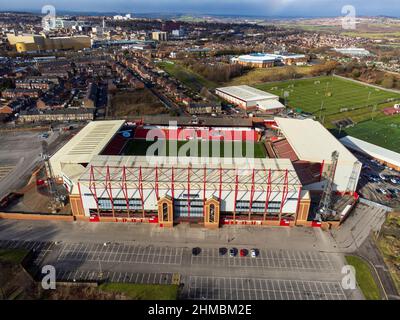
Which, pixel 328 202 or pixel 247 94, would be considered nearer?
pixel 328 202

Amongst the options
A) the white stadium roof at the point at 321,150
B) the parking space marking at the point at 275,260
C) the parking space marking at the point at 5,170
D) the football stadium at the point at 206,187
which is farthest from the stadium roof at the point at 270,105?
the parking space marking at the point at 5,170

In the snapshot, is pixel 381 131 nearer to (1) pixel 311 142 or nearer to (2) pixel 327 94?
(1) pixel 311 142

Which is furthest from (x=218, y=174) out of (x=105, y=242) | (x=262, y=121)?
(x=262, y=121)

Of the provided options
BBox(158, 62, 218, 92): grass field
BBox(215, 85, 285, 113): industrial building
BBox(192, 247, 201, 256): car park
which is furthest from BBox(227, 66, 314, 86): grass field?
BBox(192, 247, 201, 256): car park

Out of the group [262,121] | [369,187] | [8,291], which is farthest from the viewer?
[262,121]

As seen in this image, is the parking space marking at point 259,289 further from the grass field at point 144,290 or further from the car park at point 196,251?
the car park at point 196,251

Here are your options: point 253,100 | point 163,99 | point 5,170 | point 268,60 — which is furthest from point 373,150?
point 268,60

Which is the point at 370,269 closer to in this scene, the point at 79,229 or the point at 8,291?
the point at 79,229
